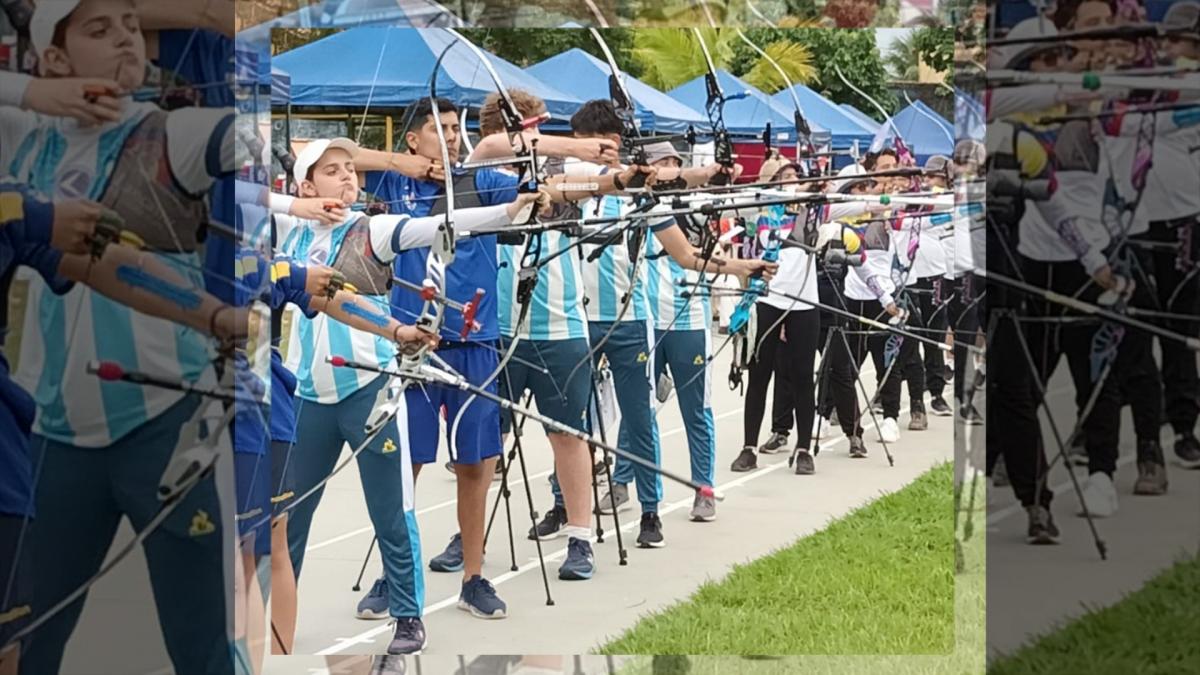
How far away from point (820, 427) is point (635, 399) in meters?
0.43

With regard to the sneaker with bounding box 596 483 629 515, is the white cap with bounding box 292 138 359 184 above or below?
above

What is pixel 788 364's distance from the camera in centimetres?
328

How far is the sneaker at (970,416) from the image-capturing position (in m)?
2.78

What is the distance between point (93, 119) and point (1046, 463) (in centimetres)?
174

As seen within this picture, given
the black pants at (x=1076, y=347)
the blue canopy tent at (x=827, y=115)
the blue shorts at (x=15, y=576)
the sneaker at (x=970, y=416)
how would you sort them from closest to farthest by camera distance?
1. the blue shorts at (x=15, y=576)
2. the black pants at (x=1076, y=347)
3. the sneaker at (x=970, y=416)
4. the blue canopy tent at (x=827, y=115)

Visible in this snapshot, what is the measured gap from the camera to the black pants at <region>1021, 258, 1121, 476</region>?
2.53 metres

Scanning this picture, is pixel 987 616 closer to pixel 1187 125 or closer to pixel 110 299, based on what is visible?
pixel 1187 125

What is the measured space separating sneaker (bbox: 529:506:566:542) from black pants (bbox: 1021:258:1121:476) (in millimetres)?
1105

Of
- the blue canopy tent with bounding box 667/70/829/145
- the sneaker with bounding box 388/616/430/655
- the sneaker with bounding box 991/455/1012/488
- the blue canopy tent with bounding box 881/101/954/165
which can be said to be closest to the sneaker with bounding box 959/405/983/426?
the sneaker with bounding box 991/455/1012/488

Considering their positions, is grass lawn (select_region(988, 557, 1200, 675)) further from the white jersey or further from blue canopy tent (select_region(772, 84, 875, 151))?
the white jersey

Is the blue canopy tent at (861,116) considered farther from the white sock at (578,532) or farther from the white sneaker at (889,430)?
the white sock at (578,532)

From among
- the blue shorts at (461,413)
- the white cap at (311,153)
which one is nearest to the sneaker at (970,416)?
the blue shorts at (461,413)

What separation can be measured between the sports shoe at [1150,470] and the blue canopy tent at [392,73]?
1.34m

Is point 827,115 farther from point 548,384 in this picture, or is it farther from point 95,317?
point 95,317
